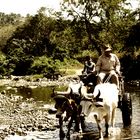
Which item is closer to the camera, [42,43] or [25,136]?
[25,136]

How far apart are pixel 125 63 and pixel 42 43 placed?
26.4 meters

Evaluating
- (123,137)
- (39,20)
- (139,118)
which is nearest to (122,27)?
(39,20)

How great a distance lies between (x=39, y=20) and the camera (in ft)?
255

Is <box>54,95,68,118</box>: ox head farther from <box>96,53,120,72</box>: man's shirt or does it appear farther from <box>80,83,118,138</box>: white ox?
<box>96,53,120,72</box>: man's shirt

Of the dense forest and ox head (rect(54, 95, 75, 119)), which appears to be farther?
the dense forest

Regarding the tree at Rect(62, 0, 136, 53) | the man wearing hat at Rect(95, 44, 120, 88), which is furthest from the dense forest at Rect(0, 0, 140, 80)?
the man wearing hat at Rect(95, 44, 120, 88)

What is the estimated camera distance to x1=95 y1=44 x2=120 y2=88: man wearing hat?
15945mm

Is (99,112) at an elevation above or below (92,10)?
below

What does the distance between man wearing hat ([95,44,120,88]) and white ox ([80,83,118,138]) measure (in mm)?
673

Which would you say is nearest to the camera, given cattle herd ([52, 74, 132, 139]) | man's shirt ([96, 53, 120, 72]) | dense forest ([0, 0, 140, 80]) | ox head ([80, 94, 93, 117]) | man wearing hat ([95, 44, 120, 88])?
ox head ([80, 94, 93, 117])

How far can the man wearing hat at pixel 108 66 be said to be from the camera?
15945 mm

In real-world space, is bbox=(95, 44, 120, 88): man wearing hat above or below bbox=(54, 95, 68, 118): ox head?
above

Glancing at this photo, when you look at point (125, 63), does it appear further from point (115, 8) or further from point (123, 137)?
point (123, 137)

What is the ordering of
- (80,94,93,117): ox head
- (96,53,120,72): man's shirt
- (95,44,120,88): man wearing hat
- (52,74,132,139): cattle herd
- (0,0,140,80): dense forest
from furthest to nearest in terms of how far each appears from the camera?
(0,0,140,80): dense forest → (96,53,120,72): man's shirt → (95,44,120,88): man wearing hat → (52,74,132,139): cattle herd → (80,94,93,117): ox head
